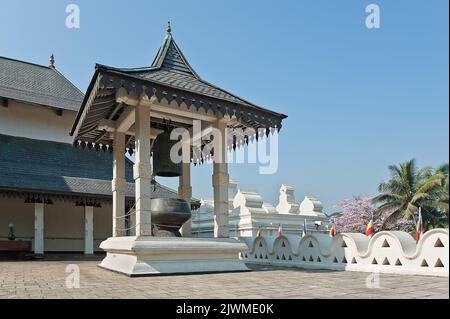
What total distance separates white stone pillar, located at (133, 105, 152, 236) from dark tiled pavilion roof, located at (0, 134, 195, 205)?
9425mm

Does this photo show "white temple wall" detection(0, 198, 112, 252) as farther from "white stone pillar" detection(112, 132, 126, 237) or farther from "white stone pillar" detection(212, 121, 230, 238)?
"white stone pillar" detection(212, 121, 230, 238)

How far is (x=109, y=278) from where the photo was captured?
6.76m

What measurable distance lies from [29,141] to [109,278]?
566 inches

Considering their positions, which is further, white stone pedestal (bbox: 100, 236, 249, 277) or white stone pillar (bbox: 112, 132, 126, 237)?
white stone pillar (bbox: 112, 132, 126, 237)

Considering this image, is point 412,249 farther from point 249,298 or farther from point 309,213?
point 309,213

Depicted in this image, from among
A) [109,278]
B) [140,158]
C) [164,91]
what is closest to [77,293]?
[109,278]

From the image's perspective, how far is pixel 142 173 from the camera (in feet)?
25.2

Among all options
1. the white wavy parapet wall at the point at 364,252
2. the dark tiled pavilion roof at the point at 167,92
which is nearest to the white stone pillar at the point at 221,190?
the dark tiled pavilion roof at the point at 167,92

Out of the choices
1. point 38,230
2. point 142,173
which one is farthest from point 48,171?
point 142,173

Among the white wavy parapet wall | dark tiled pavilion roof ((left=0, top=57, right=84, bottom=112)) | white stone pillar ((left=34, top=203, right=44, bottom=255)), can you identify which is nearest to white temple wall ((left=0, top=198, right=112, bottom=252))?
white stone pillar ((left=34, top=203, right=44, bottom=255))

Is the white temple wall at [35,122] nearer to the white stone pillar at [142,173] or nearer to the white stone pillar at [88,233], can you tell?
the white stone pillar at [88,233]

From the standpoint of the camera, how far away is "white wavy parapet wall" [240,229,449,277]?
640cm

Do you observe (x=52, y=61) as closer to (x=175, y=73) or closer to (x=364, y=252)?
(x=175, y=73)

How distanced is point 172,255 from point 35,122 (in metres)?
14.9
